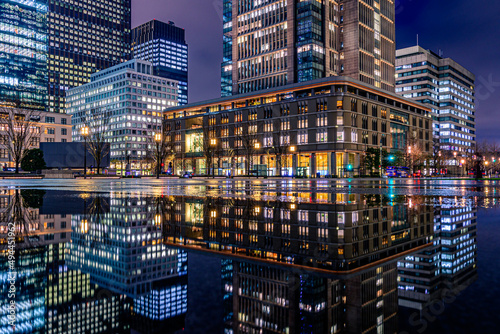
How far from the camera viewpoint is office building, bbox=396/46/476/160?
14781 cm

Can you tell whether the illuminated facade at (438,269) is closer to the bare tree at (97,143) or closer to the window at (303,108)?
the bare tree at (97,143)

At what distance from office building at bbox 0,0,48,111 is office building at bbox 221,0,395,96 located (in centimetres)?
10294

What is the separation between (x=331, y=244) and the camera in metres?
5.61

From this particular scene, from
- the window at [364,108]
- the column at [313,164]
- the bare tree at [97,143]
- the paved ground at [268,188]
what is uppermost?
the window at [364,108]

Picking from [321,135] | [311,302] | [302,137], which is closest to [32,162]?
[302,137]

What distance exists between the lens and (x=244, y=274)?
3973 mm

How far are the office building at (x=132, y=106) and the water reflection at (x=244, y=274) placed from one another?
490ft

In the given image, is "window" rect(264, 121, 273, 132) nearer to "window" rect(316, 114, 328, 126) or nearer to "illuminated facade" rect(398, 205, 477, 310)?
"window" rect(316, 114, 328, 126)

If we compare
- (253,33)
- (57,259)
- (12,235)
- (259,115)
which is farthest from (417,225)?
(253,33)

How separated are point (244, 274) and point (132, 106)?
163828 mm

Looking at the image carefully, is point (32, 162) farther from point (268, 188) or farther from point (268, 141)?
point (268, 188)

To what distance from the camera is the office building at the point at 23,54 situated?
519ft

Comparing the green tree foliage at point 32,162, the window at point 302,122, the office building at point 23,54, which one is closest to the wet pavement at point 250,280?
the green tree foliage at point 32,162

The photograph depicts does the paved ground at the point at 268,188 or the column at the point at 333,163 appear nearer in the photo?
the paved ground at the point at 268,188
